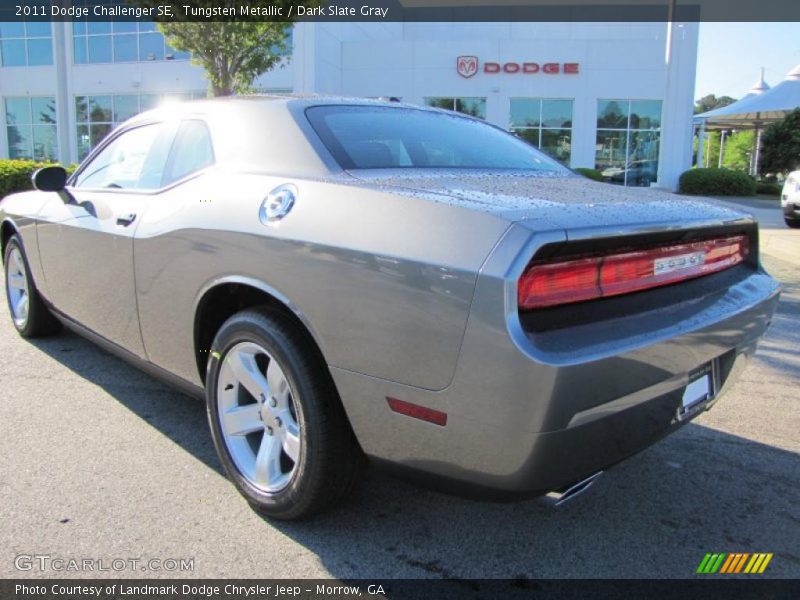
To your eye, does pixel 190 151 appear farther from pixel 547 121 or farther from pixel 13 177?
pixel 547 121

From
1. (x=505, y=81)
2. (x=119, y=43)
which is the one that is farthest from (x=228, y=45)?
(x=119, y=43)

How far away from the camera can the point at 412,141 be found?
9.73 ft

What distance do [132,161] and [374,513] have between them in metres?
2.26

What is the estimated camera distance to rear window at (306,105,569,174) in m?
2.69

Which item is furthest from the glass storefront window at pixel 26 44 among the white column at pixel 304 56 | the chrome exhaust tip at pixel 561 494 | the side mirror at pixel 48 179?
the chrome exhaust tip at pixel 561 494

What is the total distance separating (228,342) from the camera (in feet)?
8.38

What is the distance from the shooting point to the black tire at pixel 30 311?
14.8ft

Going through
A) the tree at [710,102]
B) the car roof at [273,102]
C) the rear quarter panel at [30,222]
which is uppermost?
the tree at [710,102]

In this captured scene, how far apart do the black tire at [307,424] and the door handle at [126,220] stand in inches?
38.2

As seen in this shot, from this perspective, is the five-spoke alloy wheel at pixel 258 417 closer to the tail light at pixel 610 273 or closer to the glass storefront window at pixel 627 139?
the tail light at pixel 610 273

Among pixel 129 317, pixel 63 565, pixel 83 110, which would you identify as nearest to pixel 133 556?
pixel 63 565

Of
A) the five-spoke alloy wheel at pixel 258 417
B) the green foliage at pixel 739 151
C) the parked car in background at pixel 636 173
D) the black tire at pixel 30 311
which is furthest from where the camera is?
the green foliage at pixel 739 151

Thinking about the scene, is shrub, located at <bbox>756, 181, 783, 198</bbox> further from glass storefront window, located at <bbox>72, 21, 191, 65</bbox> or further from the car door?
the car door

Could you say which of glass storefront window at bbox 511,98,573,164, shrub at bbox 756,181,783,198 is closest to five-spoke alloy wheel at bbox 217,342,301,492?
glass storefront window at bbox 511,98,573,164
